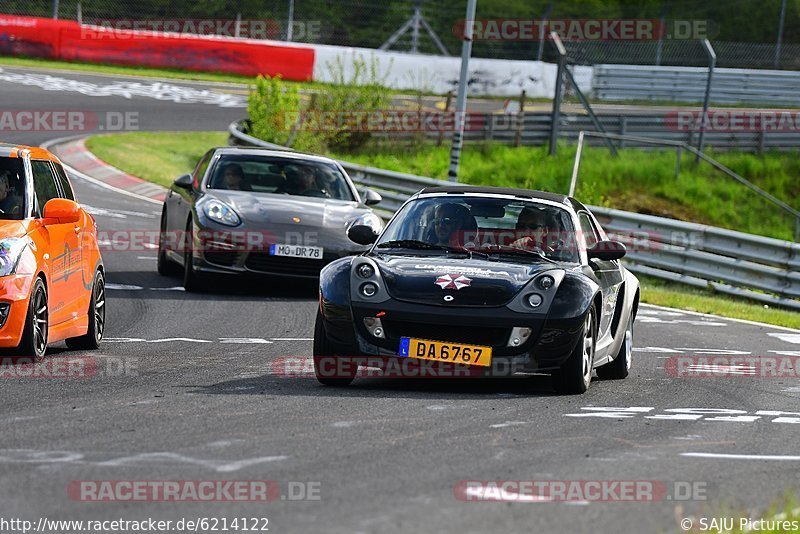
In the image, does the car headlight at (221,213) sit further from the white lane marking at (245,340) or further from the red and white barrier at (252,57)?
the red and white barrier at (252,57)

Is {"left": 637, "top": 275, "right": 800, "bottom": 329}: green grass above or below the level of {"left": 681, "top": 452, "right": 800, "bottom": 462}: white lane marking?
below

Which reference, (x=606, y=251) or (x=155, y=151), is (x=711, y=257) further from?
(x=155, y=151)

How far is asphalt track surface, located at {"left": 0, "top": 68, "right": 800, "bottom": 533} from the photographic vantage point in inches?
213

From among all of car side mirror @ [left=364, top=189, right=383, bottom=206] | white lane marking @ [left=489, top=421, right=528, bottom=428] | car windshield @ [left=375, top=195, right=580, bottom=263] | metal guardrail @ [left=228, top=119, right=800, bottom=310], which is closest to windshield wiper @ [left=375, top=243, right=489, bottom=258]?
car windshield @ [left=375, top=195, right=580, bottom=263]

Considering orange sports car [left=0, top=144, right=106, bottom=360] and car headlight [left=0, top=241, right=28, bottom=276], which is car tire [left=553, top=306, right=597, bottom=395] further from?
car headlight [left=0, top=241, right=28, bottom=276]

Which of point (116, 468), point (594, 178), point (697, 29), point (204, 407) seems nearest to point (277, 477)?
point (116, 468)

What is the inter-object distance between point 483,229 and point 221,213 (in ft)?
17.8

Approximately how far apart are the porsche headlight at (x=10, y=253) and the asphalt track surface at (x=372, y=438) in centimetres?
79

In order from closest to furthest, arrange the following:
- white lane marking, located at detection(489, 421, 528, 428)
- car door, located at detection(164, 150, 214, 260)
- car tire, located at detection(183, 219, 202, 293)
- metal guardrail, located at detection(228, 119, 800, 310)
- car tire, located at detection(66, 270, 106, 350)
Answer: white lane marking, located at detection(489, 421, 528, 428)
car tire, located at detection(66, 270, 106, 350)
car tire, located at detection(183, 219, 202, 293)
car door, located at detection(164, 150, 214, 260)
metal guardrail, located at detection(228, 119, 800, 310)

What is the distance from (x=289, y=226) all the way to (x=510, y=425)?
24.3 feet

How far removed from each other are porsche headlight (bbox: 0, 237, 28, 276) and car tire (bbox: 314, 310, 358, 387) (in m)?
1.94

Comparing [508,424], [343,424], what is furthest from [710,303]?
[343,424]

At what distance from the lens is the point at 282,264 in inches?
581

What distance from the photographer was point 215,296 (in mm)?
14852
